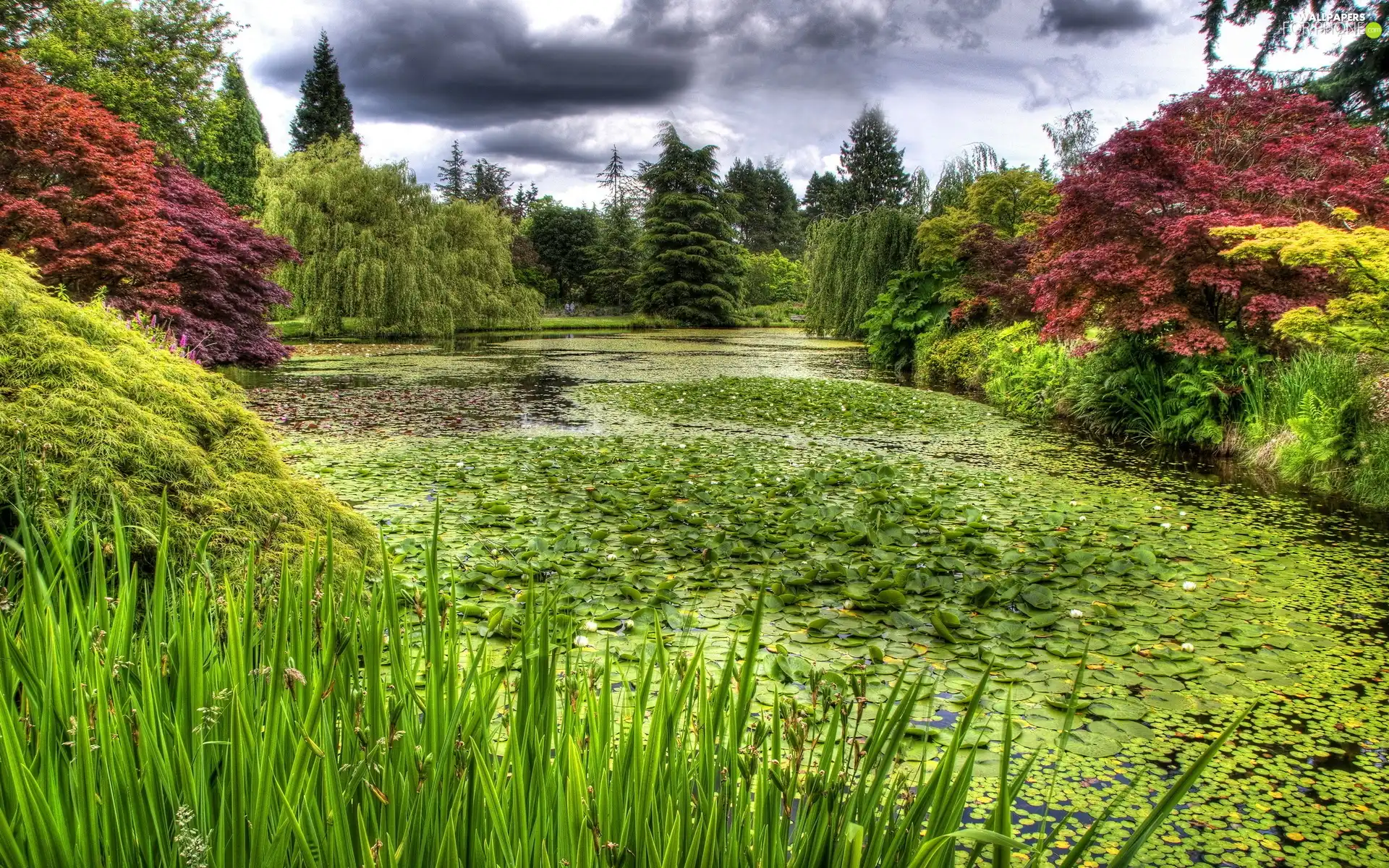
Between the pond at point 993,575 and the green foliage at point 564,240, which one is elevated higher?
the green foliage at point 564,240

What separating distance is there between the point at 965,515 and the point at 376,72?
14426 millimetres

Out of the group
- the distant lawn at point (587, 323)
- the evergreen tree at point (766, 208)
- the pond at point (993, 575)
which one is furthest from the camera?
the evergreen tree at point (766, 208)

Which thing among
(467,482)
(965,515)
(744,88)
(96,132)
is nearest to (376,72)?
(96,132)

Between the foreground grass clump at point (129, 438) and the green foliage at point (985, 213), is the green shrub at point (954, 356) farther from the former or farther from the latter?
the foreground grass clump at point (129, 438)

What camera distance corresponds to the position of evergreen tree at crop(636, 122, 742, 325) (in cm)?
3447

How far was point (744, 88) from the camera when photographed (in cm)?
1343

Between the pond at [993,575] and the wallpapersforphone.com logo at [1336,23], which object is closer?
the pond at [993,575]

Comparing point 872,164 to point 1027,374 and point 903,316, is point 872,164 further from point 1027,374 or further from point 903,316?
point 1027,374

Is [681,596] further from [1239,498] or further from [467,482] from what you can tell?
[1239,498]

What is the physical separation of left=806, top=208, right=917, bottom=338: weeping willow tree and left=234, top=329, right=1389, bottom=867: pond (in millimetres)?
9632

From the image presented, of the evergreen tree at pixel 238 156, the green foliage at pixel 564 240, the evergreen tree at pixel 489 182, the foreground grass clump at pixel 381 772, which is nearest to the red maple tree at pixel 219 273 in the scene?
the foreground grass clump at pixel 381 772

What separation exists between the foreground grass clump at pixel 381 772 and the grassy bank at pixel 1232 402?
5.36 metres

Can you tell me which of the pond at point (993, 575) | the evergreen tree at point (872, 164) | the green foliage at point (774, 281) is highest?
the evergreen tree at point (872, 164)

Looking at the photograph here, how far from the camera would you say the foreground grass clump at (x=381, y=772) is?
88 cm
